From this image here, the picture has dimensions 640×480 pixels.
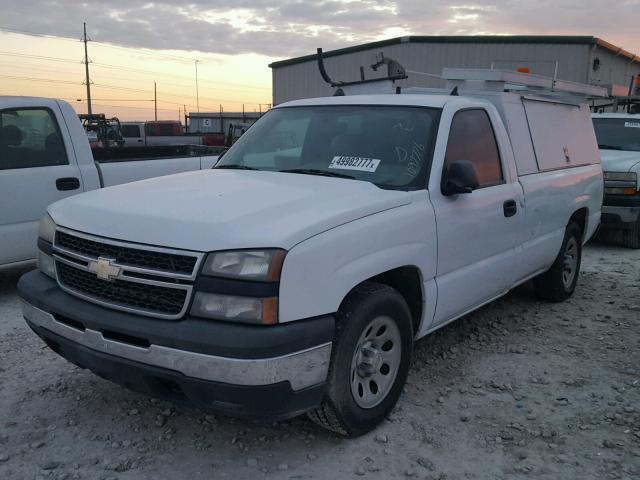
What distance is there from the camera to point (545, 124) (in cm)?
539

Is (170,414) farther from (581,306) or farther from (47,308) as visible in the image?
(581,306)

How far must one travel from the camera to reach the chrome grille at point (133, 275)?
2.74 meters

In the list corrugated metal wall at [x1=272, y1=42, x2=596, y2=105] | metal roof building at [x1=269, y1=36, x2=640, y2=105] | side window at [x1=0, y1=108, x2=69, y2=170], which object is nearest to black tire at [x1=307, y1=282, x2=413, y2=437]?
side window at [x1=0, y1=108, x2=69, y2=170]

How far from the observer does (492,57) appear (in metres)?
22.5

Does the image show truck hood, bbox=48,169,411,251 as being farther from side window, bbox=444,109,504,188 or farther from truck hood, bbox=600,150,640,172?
truck hood, bbox=600,150,640,172

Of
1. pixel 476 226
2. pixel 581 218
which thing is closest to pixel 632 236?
pixel 581 218

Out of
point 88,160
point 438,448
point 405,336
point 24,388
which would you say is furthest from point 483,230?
point 88,160

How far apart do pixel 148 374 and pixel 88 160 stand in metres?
3.86

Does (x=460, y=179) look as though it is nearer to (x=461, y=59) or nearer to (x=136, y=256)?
(x=136, y=256)

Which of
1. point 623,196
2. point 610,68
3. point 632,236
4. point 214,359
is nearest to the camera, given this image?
point 214,359

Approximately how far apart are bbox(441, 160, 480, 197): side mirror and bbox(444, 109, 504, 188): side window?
0.15 meters

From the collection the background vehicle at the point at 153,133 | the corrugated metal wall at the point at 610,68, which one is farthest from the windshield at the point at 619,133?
the background vehicle at the point at 153,133

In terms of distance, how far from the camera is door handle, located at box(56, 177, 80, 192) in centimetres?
576

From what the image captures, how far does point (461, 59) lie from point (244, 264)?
874 inches
